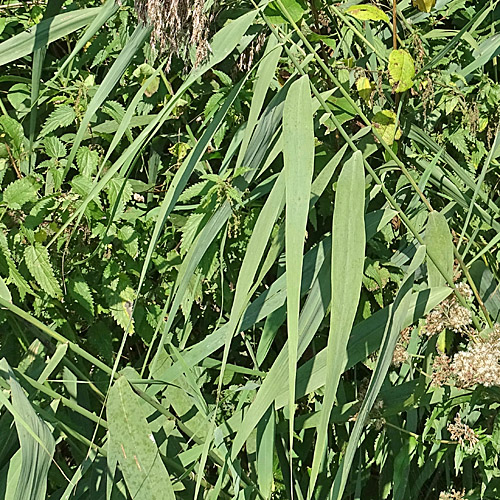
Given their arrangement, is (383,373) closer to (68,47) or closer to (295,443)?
(295,443)

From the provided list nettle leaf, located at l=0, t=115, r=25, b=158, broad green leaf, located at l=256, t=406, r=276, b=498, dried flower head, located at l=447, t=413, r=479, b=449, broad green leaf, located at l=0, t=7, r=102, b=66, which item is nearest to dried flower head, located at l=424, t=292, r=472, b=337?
dried flower head, located at l=447, t=413, r=479, b=449

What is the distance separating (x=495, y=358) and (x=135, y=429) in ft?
1.43

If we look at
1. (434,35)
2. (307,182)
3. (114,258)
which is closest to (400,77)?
(434,35)

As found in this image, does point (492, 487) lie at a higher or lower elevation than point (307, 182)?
lower

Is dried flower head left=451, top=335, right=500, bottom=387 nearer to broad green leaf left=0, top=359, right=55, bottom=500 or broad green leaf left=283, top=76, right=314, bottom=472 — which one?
broad green leaf left=283, top=76, right=314, bottom=472

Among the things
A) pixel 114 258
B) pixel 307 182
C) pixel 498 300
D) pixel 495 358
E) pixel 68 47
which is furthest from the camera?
pixel 68 47

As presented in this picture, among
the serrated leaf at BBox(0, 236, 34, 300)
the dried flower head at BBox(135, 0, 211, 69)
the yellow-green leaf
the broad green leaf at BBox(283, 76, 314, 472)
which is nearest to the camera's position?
the broad green leaf at BBox(283, 76, 314, 472)

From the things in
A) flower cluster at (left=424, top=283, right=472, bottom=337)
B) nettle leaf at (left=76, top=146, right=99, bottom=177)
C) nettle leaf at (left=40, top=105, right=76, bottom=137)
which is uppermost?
nettle leaf at (left=40, top=105, right=76, bottom=137)

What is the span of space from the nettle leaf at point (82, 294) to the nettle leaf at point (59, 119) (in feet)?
0.89

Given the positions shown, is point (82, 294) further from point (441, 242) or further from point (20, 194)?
point (441, 242)

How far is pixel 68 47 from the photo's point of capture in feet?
4.46

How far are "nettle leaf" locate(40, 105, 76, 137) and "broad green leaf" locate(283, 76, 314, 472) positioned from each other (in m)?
0.52

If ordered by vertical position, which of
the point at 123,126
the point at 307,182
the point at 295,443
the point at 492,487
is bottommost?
the point at 492,487

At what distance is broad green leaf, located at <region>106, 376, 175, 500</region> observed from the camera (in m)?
0.82
